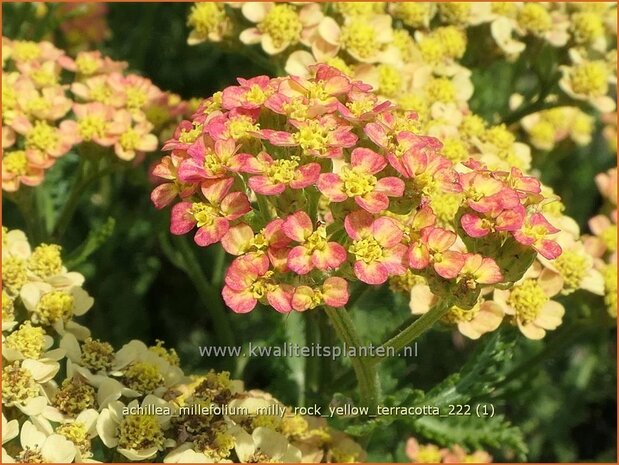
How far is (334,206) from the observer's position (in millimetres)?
1927

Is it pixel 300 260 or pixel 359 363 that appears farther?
pixel 359 363

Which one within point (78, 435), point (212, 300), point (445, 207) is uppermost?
point (445, 207)

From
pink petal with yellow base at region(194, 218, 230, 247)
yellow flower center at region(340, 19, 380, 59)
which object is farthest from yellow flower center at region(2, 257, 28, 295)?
yellow flower center at region(340, 19, 380, 59)

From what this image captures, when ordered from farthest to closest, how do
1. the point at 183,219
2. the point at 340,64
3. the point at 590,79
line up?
the point at 590,79, the point at 340,64, the point at 183,219

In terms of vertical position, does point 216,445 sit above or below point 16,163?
below

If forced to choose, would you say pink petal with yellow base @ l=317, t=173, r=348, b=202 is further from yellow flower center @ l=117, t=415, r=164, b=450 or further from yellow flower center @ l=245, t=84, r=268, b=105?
yellow flower center @ l=117, t=415, r=164, b=450

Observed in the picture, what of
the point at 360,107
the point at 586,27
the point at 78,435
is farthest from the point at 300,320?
the point at 586,27

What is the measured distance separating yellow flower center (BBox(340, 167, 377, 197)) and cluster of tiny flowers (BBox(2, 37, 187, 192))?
102 centimetres

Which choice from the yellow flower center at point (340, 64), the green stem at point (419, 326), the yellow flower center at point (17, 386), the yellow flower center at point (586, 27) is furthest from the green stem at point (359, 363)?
the yellow flower center at point (586, 27)

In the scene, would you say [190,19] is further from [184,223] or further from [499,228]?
[499,228]

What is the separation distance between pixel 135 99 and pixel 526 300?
128 cm

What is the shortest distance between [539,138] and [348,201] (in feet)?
5.45

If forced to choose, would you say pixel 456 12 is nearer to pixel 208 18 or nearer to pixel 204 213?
pixel 208 18

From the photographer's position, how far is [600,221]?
284 cm
